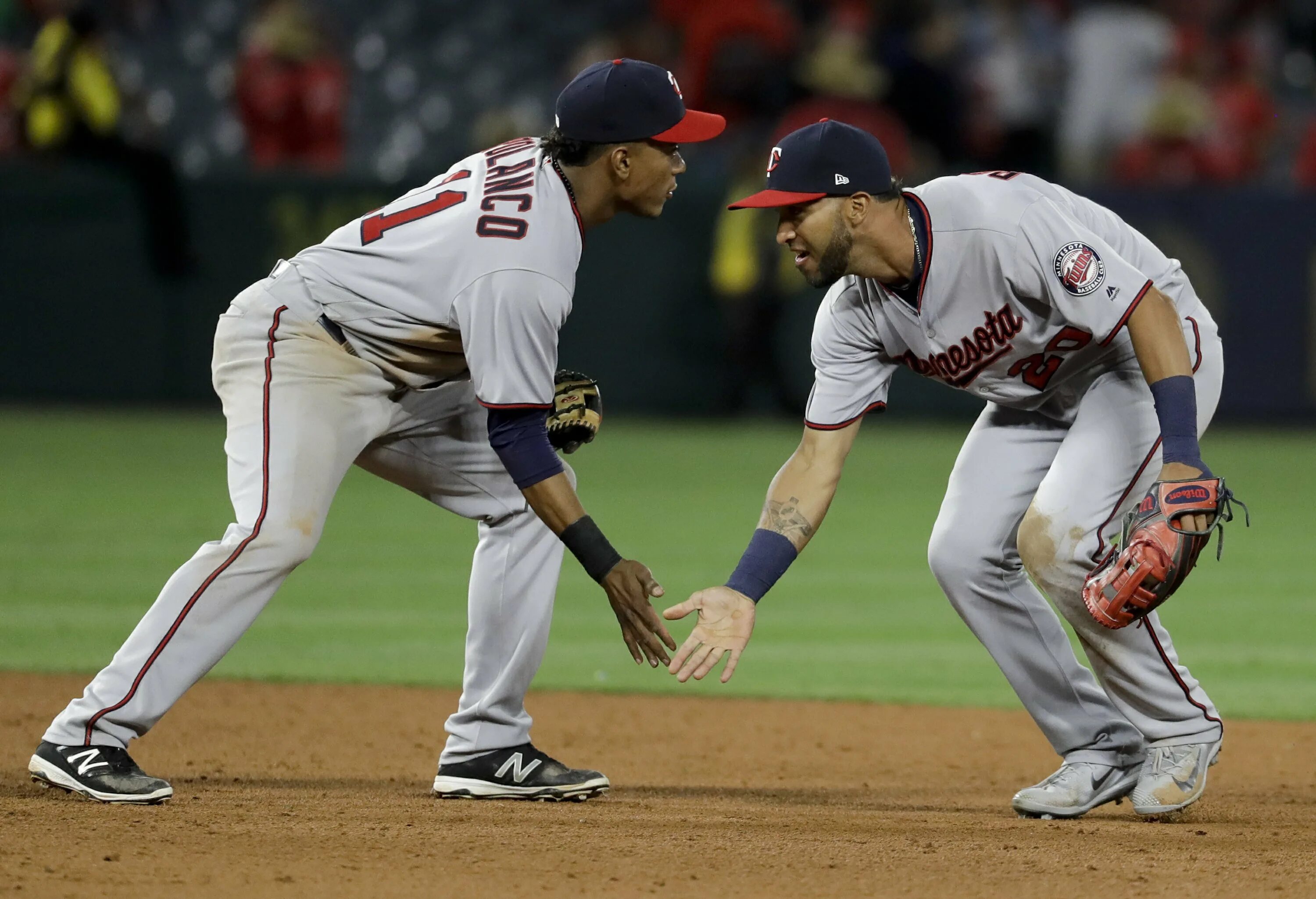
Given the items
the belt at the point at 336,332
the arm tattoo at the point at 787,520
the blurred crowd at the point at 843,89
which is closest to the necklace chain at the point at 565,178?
the belt at the point at 336,332

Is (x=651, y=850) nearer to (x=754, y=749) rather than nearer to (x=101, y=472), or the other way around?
(x=754, y=749)

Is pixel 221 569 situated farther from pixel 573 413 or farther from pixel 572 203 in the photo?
pixel 572 203

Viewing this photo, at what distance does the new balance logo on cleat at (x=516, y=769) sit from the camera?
16.1 ft

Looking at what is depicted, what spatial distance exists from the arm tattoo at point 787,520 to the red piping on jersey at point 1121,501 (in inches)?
29.2

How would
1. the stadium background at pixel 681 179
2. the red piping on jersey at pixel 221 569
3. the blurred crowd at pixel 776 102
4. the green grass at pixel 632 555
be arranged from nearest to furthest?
the red piping on jersey at pixel 221 569, the green grass at pixel 632 555, the stadium background at pixel 681 179, the blurred crowd at pixel 776 102

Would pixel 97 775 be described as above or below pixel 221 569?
below

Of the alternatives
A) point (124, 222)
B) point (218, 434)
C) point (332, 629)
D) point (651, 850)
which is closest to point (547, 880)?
point (651, 850)

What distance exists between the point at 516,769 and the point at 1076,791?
1515 mm

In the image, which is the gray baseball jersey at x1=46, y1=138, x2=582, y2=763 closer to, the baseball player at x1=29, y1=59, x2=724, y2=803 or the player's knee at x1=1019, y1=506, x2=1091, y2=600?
the baseball player at x1=29, y1=59, x2=724, y2=803

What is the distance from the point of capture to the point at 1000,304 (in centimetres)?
461

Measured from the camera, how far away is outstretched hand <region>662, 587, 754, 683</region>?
4.29 metres

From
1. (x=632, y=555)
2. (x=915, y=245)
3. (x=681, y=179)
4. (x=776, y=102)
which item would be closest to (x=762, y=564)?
(x=915, y=245)

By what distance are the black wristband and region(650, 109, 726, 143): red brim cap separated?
1.01m

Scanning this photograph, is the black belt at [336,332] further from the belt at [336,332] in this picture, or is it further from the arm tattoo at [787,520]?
the arm tattoo at [787,520]
